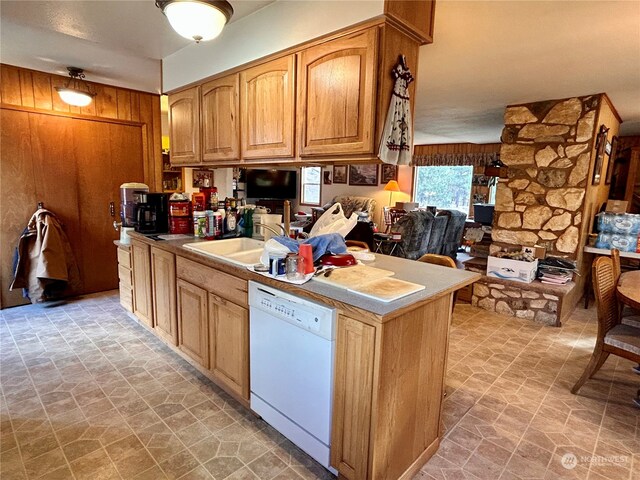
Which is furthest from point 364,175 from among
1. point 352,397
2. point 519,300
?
point 352,397

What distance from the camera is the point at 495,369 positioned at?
2701mm

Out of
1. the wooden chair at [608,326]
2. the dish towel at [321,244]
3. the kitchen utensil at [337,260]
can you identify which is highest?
the dish towel at [321,244]

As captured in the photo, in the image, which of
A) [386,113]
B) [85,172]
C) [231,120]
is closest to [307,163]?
[386,113]

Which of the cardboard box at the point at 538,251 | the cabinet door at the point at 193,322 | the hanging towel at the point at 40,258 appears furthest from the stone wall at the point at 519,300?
the hanging towel at the point at 40,258

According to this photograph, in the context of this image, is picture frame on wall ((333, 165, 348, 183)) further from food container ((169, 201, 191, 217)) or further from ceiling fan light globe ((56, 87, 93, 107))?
food container ((169, 201, 191, 217))

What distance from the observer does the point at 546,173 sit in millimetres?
3715

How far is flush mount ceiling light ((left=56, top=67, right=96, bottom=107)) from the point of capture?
340cm

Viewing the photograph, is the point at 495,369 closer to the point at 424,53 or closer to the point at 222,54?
the point at 424,53

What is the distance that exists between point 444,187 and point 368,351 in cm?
750

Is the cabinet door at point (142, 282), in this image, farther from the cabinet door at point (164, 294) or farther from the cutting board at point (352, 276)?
the cutting board at point (352, 276)

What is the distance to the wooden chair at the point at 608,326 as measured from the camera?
7.14 ft

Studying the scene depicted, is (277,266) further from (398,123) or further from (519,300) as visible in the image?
(519,300)

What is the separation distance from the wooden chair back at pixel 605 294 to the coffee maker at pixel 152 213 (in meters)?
3.21

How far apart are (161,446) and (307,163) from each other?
5.63ft
